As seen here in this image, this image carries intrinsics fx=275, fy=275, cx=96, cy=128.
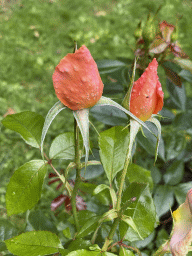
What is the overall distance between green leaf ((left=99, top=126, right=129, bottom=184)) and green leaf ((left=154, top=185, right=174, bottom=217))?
0.36 metres

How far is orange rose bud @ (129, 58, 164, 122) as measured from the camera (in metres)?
0.45

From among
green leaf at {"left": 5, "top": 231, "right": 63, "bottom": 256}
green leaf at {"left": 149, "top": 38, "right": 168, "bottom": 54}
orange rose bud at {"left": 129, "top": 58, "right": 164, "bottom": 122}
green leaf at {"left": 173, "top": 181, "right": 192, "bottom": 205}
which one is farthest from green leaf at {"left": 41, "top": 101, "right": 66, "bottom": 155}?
green leaf at {"left": 173, "top": 181, "right": 192, "bottom": 205}

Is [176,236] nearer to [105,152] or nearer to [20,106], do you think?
[105,152]

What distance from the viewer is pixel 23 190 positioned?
0.56m

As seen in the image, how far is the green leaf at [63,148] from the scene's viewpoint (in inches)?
24.0

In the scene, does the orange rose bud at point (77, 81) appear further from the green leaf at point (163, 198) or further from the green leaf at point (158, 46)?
the green leaf at point (163, 198)

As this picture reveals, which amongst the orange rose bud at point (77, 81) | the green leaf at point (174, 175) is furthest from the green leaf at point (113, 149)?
the green leaf at point (174, 175)

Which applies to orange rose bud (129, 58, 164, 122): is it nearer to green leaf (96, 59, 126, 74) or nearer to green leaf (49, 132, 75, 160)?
green leaf (49, 132, 75, 160)

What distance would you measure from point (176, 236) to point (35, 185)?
0.29 metres

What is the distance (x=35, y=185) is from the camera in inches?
22.2

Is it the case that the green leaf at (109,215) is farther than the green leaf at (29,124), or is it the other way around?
the green leaf at (29,124)

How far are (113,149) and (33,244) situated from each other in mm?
247

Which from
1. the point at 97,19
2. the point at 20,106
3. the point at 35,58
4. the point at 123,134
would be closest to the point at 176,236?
the point at 123,134

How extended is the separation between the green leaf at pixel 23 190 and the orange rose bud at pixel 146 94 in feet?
0.80
